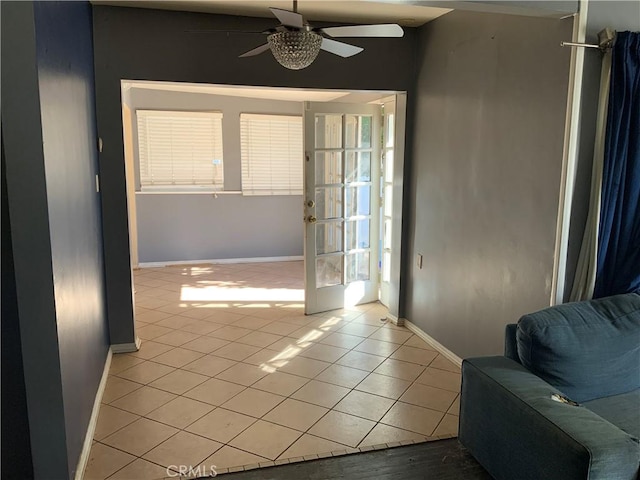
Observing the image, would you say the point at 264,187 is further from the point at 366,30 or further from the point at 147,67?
the point at 366,30

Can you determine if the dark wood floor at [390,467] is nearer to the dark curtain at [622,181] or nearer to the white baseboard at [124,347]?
the dark curtain at [622,181]

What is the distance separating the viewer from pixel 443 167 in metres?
3.68

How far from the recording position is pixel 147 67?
3523 millimetres

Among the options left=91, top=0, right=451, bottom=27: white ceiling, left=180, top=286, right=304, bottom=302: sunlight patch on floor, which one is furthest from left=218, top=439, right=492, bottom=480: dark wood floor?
left=180, top=286, right=304, bottom=302: sunlight patch on floor

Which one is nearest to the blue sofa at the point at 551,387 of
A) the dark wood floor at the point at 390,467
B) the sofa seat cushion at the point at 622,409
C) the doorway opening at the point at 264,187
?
the sofa seat cushion at the point at 622,409

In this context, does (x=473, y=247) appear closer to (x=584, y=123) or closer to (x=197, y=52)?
(x=584, y=123)

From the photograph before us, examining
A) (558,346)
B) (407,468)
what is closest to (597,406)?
(558,346)

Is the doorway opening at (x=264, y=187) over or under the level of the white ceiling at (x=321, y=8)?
under

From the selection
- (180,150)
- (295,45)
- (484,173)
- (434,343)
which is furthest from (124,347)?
(180,150)

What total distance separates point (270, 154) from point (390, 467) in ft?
17.0

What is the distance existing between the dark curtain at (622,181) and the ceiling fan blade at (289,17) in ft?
4.96

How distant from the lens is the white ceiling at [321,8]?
3.29 meters

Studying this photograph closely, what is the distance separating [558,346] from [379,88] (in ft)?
8.41

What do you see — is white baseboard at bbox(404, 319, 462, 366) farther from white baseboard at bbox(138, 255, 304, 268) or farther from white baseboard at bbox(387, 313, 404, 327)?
white baseboard at bbox(138, 255, 304, 268)
